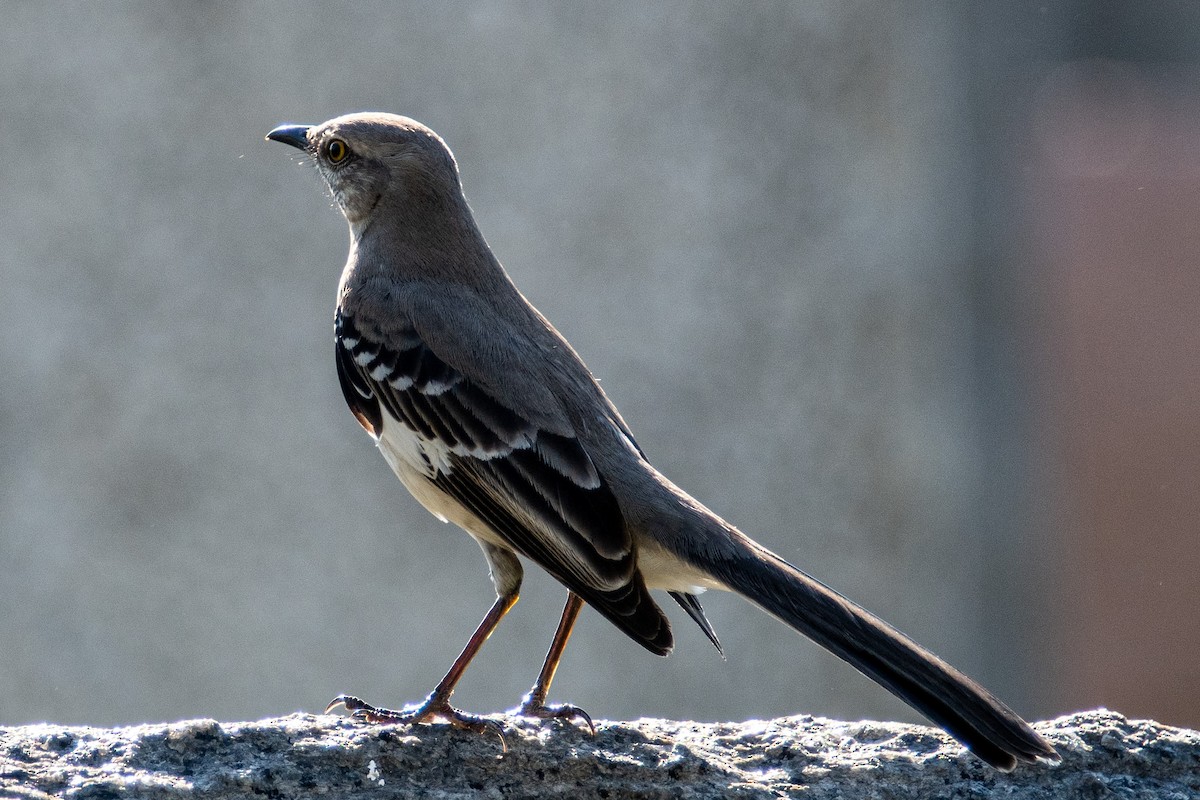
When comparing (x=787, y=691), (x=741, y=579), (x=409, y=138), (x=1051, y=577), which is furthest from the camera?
(x=787, y=691)

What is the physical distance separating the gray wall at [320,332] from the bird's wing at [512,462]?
21.5 ft

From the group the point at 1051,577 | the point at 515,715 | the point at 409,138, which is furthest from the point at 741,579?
the point at 1051,577

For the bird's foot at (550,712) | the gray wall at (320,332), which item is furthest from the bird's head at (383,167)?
the gray wall at (320,332)

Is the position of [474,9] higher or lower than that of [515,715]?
higher

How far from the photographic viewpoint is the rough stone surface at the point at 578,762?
11.7 ft

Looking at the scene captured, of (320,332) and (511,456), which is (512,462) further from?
(320,332)

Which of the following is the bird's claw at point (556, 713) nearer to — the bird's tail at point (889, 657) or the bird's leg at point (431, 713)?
the bird's leg at point (431, 713)

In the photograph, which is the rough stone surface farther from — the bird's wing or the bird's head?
the bird's head

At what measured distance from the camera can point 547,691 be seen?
4.75 metres

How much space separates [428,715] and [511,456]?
Answer: 845 mm

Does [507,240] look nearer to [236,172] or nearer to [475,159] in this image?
[475,159]

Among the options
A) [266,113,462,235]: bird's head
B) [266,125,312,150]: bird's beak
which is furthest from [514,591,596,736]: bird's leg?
[266,125,312,150]: bird's beak

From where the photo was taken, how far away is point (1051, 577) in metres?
11.4

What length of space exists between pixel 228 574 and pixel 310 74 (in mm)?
3763
